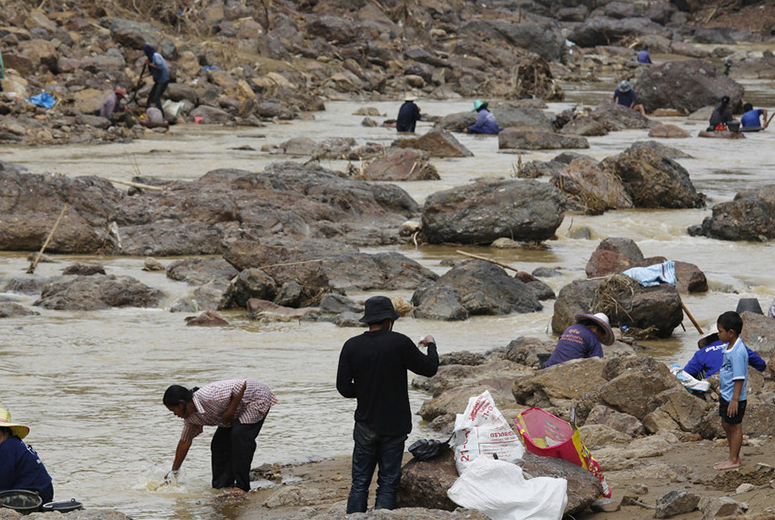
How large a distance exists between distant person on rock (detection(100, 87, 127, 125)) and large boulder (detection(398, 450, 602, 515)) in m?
22.2

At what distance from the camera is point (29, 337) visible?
39.1ft

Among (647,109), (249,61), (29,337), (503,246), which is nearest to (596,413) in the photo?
(29,337)

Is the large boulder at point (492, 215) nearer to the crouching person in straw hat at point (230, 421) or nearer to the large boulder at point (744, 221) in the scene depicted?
the large boulder at point (744, 221)

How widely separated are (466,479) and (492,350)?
5.88 metres

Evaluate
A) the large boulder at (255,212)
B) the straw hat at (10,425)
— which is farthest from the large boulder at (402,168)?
the straw hat at (10,425)

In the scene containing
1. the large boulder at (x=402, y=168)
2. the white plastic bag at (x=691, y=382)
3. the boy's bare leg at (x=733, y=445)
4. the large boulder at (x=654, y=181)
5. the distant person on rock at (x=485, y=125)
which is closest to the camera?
the boy's bare leg at (x=733, y=445)

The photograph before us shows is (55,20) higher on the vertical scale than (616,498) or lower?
higher

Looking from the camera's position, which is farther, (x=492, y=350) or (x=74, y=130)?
(x=74, y=130)

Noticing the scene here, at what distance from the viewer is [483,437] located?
5793 mm

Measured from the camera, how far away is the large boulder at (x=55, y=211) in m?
16.2

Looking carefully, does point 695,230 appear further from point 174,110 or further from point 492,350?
point 174,110

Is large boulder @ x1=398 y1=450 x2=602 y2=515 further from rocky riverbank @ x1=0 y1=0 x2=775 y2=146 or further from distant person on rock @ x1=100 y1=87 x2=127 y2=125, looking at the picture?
distant person on rock @ x1=100 y1=87 x2=127 y2=125

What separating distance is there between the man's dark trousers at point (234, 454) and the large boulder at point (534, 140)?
20.0 metres

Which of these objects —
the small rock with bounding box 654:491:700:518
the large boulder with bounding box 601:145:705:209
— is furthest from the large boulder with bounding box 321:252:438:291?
the small rock with bounding box 654:491:700:518
